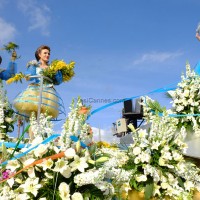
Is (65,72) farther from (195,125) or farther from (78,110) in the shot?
(78,110)

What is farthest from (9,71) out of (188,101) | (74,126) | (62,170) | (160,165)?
(62,170)

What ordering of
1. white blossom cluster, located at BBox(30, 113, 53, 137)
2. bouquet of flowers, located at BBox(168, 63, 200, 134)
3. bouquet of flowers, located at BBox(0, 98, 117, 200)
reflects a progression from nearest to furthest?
1. bouquet of flowers, located at BBox(0, 98, 117, 200)
2. white blossom cluster, located at BBox(30, 113, 53, 137)
3. bouquet of flowers, located at BBox(168, 63, 200, 134)

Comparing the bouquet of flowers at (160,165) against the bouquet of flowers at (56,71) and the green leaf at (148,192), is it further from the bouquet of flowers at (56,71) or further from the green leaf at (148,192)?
the bouquet of flowers at (56,71)

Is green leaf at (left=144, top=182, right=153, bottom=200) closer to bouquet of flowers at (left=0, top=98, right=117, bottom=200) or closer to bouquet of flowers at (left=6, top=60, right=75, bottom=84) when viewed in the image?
bouquet of flowers at (left=0, top=98, right=117, bottom=200)

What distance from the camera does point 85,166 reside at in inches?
74.7

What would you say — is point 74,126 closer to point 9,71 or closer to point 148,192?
point 148,192

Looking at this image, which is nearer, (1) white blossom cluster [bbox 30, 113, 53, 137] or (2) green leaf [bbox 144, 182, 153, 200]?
(1) white blossom cluster [bbox 30, 113, 53, 137]

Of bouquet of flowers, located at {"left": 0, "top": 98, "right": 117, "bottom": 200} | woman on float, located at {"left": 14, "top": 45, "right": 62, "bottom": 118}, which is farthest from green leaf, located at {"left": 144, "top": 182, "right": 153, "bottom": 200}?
woman on float, located at {"left": 14, "top": 45, "right": 62, "bottom": 118}

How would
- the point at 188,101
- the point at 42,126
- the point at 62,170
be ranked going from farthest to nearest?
the point at 188,101 → the point at 42,126 → the point at 62,170

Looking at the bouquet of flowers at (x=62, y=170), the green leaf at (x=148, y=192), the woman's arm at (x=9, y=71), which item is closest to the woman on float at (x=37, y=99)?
the woman's arm at (x=9, y=71)

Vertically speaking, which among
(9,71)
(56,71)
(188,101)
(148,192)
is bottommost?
(148,192)

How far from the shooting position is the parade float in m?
1.91

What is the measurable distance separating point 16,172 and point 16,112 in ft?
8.06

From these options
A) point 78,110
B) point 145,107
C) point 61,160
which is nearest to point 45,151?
point 61,160
